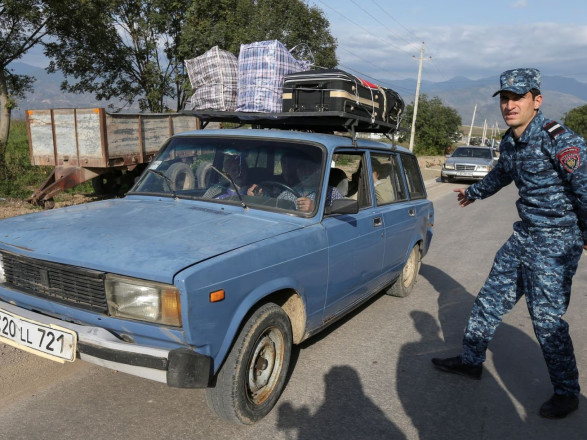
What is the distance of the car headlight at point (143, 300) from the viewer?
2.38 meters

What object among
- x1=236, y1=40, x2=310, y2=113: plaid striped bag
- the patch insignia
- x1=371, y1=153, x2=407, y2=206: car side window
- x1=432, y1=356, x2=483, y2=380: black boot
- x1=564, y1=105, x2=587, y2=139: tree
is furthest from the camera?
x1=564, y1=105, x2=587, y2=139: tree

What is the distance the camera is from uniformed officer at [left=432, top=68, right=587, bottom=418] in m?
2.97

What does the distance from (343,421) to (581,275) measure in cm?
524

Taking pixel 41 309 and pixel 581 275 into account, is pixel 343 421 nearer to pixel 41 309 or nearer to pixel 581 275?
pixel 41 309

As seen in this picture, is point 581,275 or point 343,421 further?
point 581,275

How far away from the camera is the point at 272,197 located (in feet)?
11.8

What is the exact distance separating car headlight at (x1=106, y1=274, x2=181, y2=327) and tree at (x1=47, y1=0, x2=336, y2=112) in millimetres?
15540

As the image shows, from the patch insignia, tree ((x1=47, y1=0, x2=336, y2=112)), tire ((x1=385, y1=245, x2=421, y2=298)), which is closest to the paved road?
tire ((x1=385, y1=245, x2=421, y2=298))

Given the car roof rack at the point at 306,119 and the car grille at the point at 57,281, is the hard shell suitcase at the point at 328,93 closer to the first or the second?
the car roof rack at the point at 306,119

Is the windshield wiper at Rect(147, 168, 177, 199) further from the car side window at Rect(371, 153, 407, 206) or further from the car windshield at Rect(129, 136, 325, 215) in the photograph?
the car side window at Rect(371, 153, 407, 206)

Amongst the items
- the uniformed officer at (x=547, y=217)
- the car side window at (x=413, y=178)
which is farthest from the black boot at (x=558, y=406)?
the car side window at (x=413, y=178)

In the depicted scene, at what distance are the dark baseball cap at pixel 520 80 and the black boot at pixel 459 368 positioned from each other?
1.99 metres

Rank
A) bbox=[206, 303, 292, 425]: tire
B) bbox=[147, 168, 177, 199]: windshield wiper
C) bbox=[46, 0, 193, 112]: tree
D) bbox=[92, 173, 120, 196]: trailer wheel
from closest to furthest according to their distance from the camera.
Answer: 1. bbox=[206, 303, 292, 425]: tire
2. bbox=[147, 168, 177, 199]: windshield wiper
3. bbox=[92, 173, 120, 196]: trailer wheel
4. bbox=[46, 0, 193, 112]: tree

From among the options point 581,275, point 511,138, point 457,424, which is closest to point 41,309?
point 457,424
